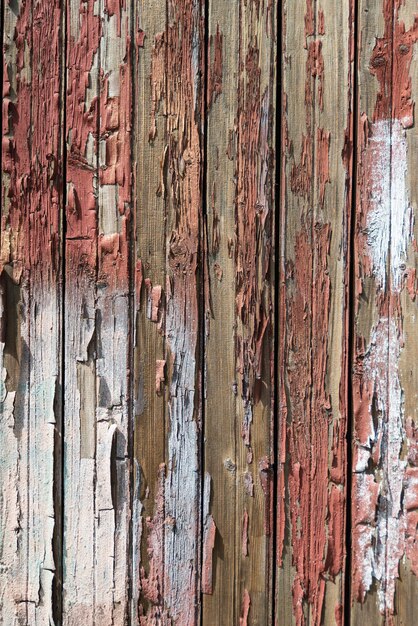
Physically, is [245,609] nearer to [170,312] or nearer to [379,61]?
[170,312]

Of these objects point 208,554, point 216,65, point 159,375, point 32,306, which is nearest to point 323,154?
point 216,65

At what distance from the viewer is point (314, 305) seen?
1.23 metres

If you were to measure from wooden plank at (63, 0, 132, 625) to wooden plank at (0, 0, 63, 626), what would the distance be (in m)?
0.03

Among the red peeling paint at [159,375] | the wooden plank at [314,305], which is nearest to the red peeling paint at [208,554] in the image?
the wooden plank at [314,305]

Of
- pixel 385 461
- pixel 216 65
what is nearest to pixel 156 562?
pixel 385 461

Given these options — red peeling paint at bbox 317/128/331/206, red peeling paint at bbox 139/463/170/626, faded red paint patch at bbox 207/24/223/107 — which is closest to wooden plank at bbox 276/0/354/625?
red peeling paint at bbox 317/128/331/206

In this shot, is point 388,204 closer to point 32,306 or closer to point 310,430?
point 310,430

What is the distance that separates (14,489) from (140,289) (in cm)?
45

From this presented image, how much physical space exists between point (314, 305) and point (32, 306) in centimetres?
52

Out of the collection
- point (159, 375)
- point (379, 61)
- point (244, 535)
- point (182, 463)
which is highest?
point (379, 61)

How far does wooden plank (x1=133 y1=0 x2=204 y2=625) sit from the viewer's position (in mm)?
1258

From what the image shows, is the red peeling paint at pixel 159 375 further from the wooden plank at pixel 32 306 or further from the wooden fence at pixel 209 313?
the wooden plank at pixel 32 306

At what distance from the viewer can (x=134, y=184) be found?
127cm

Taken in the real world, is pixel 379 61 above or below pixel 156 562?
above
